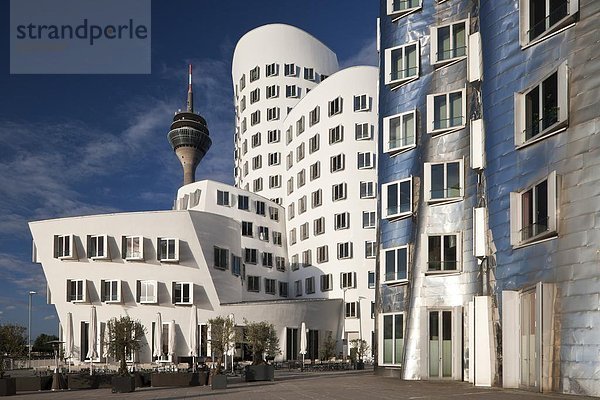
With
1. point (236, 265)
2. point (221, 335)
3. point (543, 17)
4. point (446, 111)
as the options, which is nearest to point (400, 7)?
point (446, 111)

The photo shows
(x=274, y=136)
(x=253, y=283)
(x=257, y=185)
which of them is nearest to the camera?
(x=253, y=283)

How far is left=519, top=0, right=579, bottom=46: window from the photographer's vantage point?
1946cm

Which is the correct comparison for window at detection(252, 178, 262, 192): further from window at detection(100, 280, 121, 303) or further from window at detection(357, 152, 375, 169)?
window at detection(100, 280, 121, 303)

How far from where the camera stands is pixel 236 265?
2399 inches

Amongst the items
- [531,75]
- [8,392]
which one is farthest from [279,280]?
[531,75]

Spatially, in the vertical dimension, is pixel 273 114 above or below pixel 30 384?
above

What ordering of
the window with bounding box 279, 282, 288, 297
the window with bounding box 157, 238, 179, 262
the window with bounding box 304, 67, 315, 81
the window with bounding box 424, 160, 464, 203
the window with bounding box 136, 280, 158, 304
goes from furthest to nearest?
the window with bounding box 304, 67, 315, 81, the window with bounding box 279, 282, 288, 297, the window with bounding box 157, 238, 179, 262, the window with bounding box 136, 280, 158, 304, the window with bounding box 424, 160, 464, 203

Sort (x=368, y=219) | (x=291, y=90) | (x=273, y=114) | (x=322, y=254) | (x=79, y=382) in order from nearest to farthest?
1. (x=79, y=382)
2. (x=368, y=219)
3. (x=322, y=254)
4. (x=273, y=114)
5. (x=291, y=90)

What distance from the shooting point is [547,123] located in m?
20.7

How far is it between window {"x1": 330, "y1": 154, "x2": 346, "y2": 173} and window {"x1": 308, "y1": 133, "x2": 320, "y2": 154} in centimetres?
312

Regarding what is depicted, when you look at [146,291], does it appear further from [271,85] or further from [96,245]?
[271,85]

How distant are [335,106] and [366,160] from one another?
6.37m

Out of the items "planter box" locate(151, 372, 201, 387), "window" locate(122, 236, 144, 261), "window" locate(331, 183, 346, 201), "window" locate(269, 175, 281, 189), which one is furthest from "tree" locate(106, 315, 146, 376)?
"window" locate(269, 175, 281, 189)

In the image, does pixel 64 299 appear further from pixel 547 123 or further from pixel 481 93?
pixel 547 123
